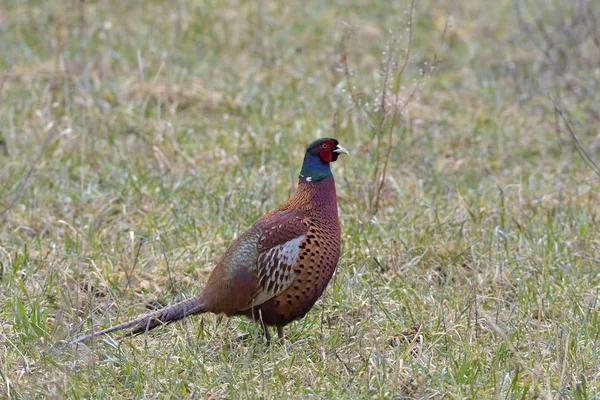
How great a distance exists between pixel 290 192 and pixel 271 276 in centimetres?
169

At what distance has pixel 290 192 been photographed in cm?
555

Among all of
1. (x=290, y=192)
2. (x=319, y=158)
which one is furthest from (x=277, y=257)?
(x=290, y=192)

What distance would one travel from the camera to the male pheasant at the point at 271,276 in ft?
12.8

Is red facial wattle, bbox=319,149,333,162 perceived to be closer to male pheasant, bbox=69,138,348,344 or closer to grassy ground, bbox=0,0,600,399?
male pheasant, bbox=69,138,348,344

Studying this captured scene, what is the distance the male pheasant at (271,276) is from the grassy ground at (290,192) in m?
0.13

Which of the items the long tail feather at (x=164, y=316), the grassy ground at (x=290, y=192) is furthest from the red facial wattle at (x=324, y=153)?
the long tail feather at (x=164, y=316)

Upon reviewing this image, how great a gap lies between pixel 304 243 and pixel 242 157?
238 cm

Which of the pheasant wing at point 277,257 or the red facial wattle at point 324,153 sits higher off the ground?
the red facial wattle at point 324,153

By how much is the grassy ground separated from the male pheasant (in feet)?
0.44

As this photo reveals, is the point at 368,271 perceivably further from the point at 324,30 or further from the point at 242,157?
the point at 324,30

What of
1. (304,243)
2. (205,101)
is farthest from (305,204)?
(205,101)

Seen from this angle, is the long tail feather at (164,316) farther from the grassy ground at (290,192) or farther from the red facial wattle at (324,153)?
the red facial wattle at (324,153)

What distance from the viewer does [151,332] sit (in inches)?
162

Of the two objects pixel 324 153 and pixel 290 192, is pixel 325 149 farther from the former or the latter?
pixel 290 192
